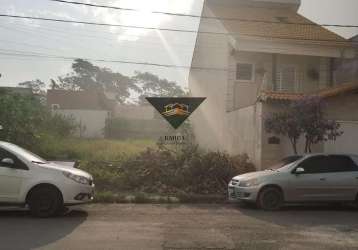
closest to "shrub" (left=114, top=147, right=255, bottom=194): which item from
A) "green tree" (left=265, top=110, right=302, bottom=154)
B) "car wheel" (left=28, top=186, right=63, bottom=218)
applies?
"green tree" (left=265, top=110, right=302, bottom=154)

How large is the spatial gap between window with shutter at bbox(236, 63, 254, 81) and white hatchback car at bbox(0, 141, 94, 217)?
13344 millimetres

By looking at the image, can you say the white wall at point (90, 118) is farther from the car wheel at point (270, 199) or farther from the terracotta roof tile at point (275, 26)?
the car wheel at point (270, 199)

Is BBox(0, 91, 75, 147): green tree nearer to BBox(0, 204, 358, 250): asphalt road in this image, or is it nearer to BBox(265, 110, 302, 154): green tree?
BBox(0, 204, 358, 250): asphalt road

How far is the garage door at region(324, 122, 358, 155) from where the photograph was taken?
17.7 meters

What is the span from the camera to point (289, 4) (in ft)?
95.3

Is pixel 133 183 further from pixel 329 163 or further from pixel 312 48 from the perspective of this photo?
pixel 312 48

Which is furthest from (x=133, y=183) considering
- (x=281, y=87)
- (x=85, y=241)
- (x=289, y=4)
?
(x=289, y=4)

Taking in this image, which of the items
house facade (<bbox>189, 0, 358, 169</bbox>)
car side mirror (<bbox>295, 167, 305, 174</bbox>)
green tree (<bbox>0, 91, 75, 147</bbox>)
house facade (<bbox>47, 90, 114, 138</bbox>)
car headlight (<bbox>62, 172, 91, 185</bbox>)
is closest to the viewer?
car headlight (<bbox>62, 172, 91, 185</bbox>)

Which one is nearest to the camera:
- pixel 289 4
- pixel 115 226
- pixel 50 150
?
pixel 115 226

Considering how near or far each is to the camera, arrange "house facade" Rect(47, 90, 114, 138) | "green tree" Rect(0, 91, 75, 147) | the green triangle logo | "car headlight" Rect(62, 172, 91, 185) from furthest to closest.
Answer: "house facade" Rect(47, 90, 114, 138)
"green tree" Rect(0, 91, 75, 147)
the green triangle logo
"car headlight" Rect(62, 172, 91, 185)

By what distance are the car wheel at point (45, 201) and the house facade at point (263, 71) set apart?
27.1ft

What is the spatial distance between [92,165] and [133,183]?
1.75 m

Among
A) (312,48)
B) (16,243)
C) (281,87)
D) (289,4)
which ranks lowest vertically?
(16,243)

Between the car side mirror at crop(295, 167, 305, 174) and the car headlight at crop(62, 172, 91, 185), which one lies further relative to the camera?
the car side mirror at crop(295, 167, 305, 174)
